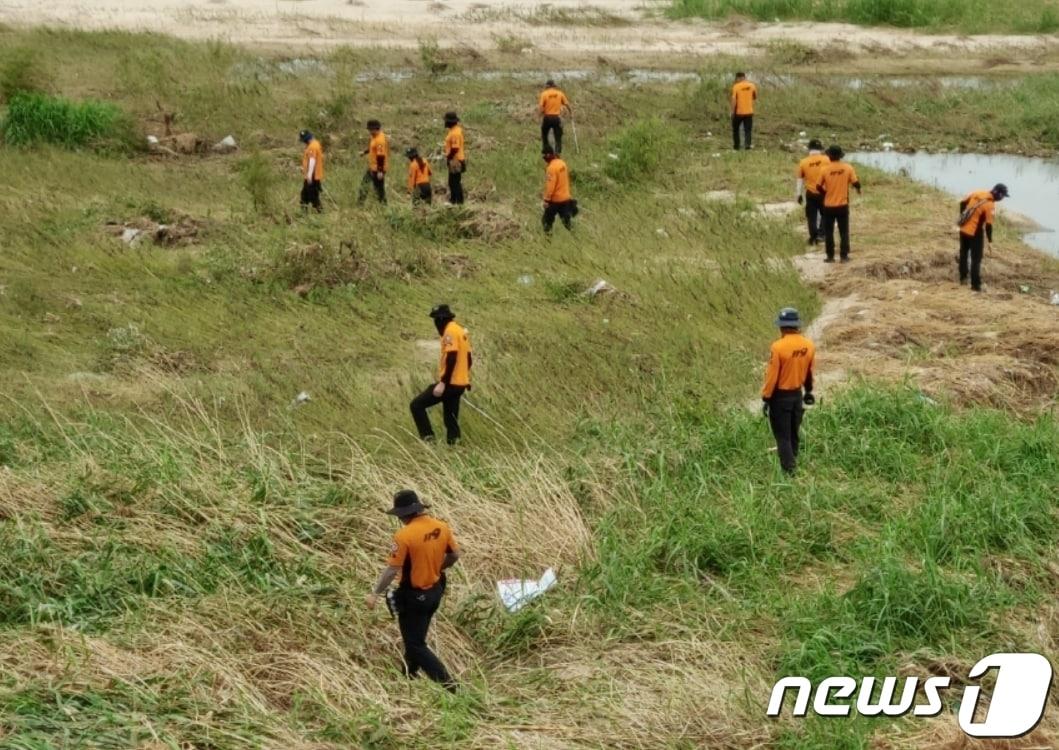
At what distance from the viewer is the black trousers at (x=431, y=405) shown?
→ 10836 mm

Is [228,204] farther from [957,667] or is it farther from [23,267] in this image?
[957,667]

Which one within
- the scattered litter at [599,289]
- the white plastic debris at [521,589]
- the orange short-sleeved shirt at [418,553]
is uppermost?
the orange short-sleeved shirt at [418,553]

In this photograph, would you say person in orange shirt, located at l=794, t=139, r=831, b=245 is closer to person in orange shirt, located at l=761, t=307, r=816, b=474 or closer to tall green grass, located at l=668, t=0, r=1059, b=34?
person in orange shirt, located at l=761, t=307, r=816, b=474

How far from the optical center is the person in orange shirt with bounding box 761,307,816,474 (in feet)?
32.5

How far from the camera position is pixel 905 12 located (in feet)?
114

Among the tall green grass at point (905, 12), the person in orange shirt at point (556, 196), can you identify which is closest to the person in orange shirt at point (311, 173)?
the person in orange shirt at point (556, 196)

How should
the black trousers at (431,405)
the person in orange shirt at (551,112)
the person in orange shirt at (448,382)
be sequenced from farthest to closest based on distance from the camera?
the person in orange shirt at (551,112) → the black trousers at (431,405) → the person in orange shirt at (448,382)

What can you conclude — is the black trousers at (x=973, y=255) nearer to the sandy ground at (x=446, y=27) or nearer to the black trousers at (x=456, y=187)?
the black trousers at (x=456, y=187)

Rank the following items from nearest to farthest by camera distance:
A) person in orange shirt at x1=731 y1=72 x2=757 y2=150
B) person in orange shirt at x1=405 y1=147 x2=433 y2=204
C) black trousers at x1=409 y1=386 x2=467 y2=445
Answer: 1. black trousers at x1=409 y1=386 x2=467 y2=445
2. person in orange shirt at x1=405 y1=147 x2=433 y2=204
3. person in orange shirt at x1=731 y1=72 x2=757 y2=150

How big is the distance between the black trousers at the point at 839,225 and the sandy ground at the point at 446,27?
16.4 meters

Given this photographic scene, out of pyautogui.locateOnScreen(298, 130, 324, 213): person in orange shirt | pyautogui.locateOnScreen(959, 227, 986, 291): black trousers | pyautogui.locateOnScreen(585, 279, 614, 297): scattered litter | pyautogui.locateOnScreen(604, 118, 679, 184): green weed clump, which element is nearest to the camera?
pyautogui.locateOnScreen(585, 279, 614, 297): scattered litter

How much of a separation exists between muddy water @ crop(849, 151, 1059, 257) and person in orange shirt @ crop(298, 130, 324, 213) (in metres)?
9.31

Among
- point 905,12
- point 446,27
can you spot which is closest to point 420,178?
point 446,27

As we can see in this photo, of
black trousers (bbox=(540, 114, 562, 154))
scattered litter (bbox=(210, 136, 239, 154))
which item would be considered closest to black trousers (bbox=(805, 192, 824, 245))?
black trousers (bbox=(540, 114, 562, 154))
